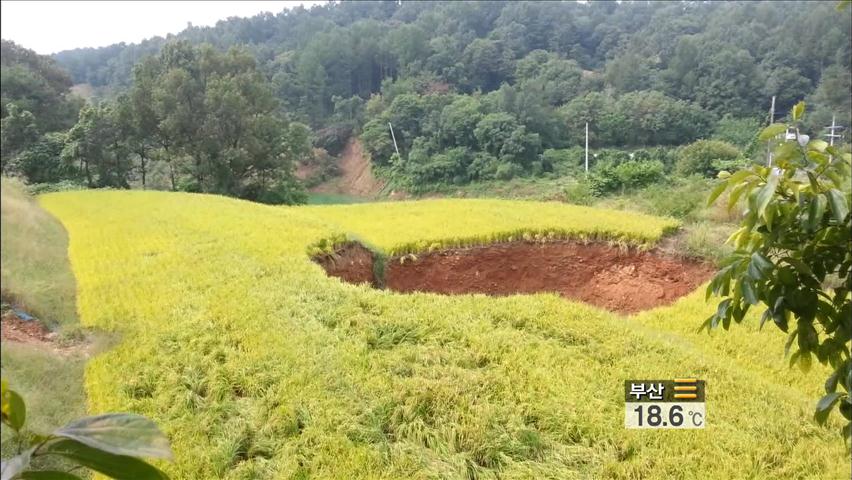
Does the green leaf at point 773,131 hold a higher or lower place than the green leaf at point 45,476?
higher

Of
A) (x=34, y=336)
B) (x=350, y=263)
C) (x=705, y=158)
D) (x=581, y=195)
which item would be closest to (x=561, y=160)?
(x=581, y=195)

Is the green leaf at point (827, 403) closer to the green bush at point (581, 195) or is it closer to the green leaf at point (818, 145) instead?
the green leaf at point (818, 145)

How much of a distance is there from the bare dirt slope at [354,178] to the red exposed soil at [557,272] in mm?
21781

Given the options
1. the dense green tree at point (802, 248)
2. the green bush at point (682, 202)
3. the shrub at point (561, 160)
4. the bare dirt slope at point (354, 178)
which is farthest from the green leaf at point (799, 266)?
the bare dirt slope at point (354, 178)

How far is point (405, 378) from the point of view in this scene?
3.22 m

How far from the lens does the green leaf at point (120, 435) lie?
0.77 metres

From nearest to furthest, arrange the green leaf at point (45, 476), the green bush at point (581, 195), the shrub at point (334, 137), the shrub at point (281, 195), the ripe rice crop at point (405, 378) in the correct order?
the green leaf at point (45, 476) < the ripe rice crop at point (405, 378) < the green bush at point (581, 195) < the shrub at point (281, 195) < the shrub at point (334, 137)

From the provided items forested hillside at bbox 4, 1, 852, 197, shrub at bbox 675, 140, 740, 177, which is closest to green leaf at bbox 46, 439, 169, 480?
forested hillside at bbox 4, 1, 852, 197

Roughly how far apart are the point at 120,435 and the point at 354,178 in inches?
1224

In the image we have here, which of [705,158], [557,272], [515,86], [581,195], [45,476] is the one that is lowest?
[581,195]

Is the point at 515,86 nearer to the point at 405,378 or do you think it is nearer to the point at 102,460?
the point at 405,378

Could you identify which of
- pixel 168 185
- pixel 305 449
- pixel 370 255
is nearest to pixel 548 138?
pixel 168 185

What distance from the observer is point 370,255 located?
7.30 metres

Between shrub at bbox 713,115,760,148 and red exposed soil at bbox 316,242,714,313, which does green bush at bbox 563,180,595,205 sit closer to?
shrub at bbox 713,115,760,148
